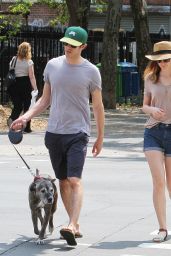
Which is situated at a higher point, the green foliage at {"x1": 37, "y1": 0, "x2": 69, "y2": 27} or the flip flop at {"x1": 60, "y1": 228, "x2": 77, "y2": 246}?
the flip flop at {"x1": 60, "y1": 228, "x2": 77, "y2": 246}

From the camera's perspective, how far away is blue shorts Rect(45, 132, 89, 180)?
755 centimetres

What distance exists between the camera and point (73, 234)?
24.0 feet

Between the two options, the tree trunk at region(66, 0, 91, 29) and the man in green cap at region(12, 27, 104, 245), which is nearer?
the man in green cap at region(12, 27, 104, 245)

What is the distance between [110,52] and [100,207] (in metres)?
15.0

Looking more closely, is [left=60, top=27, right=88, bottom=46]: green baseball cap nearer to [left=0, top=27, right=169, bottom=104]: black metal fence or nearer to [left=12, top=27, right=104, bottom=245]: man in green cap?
[left=12, top=27, right=104, bottom=245]: man in green cap

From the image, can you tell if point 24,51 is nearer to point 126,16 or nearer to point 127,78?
point 127,78

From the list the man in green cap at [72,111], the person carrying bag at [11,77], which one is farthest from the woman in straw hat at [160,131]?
the person carrying bag at [11,77]

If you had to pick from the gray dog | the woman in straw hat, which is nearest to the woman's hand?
the woman in straw hat

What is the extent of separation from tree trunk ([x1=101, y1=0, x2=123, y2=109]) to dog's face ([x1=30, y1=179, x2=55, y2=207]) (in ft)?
55.4

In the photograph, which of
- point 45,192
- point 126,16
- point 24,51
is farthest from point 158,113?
point 126,16

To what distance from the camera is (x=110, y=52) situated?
24.5 metres

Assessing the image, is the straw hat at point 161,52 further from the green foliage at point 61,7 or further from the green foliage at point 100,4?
the green foliage at point 61,7

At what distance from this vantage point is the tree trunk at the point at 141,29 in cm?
2627

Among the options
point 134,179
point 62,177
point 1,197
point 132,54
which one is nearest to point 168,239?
point 62,177
